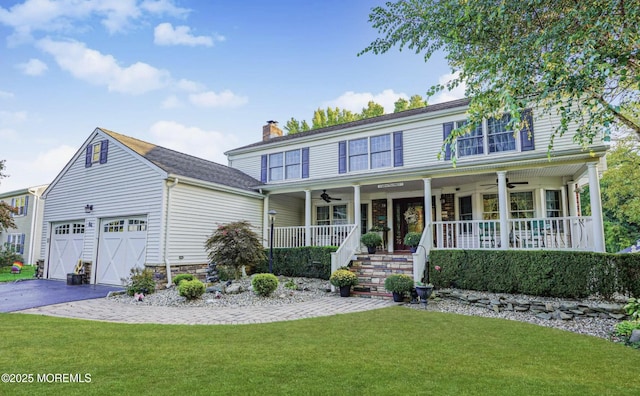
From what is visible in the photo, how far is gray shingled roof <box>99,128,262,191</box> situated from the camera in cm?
1143

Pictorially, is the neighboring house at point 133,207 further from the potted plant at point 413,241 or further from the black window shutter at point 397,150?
the potted plant at point 413,241

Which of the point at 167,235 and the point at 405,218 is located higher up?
the point at 405,218

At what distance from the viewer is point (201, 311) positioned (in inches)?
288

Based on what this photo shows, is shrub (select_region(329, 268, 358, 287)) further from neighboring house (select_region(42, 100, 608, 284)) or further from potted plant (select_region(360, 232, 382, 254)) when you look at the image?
potted plant (select_region(360, 232, 382, 254))

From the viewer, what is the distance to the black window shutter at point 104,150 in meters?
12.4

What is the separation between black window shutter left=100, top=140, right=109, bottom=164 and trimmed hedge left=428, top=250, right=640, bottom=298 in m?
12.0

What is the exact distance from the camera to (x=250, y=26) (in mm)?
10680

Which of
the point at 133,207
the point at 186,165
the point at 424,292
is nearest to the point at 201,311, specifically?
the point at 424,292

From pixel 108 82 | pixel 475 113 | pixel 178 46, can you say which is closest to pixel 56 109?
pixel 108 82

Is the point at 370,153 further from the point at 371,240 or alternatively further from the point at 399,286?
the point at 399,286

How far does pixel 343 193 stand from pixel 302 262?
405cm

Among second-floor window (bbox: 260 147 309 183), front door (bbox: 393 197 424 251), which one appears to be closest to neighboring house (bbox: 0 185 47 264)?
second-floor window (bbox: 260 147 309 183)

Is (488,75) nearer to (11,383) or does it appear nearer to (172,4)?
(11,383)

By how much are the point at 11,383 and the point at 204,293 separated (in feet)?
19.3
